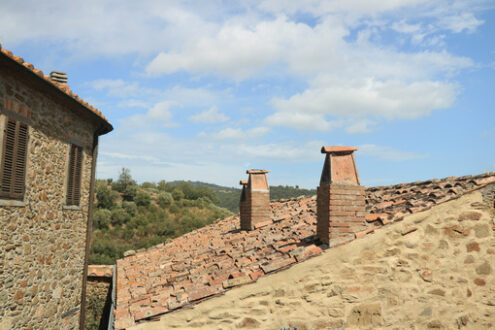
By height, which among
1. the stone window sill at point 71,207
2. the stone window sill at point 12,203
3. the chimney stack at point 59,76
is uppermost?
the chimney stack at point 59,76

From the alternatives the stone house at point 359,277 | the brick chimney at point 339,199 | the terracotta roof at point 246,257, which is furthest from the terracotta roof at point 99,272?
the brick chimney at point 339,199

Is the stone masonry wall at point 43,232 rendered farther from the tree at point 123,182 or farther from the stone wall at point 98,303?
the tree at point 123,182

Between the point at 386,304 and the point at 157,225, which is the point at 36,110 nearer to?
the point at 386,304

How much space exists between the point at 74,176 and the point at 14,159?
8.36ft

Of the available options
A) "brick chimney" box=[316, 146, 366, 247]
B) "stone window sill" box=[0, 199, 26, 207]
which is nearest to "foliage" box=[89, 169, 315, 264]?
"stone window sill" box=[0, 199, 26, 207]

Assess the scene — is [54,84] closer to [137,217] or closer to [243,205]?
[243,205]

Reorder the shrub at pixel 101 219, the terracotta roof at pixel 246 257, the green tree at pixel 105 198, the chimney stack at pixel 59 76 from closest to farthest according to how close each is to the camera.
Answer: the terracotta roof at pixel 246 257 → the chimney stack at pixel 59 76 → the shrub at pixel 101 219 → the green tree at pixel 105 198

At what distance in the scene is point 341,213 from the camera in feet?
20.5

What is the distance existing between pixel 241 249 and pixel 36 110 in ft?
17.3

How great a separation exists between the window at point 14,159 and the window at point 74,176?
6.57 ft

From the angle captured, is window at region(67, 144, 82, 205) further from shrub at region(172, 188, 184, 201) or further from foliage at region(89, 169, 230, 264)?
shrub at region(172, 188, 184, 201)

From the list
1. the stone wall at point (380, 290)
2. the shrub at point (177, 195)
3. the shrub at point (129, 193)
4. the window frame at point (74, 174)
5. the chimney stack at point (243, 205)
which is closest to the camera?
the stone wall at point (380, 290)

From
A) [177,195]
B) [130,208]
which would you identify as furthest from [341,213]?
[177,195]

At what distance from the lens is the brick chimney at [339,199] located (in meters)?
6.15
